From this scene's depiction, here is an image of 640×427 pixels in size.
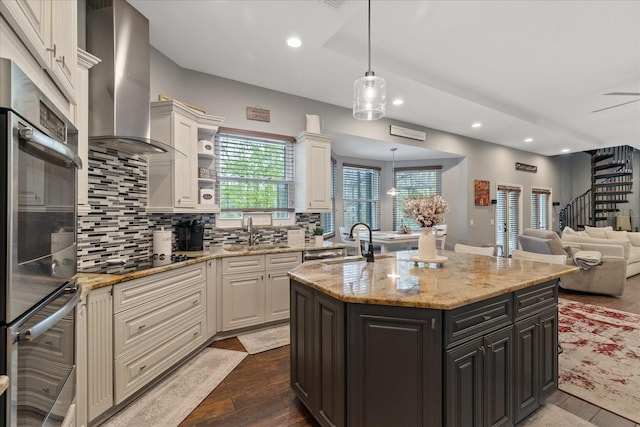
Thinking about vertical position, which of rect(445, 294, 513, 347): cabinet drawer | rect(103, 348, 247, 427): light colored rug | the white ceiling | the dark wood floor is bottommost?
the dark wood floor

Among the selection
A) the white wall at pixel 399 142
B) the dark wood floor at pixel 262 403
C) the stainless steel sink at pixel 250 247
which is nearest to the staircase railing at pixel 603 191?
the white wall at pixel 399 142

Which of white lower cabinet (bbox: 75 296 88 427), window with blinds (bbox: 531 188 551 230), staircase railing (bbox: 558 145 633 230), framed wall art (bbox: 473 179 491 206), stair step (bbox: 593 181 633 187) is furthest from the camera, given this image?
staircase railing (bbox: 558 145 633 230)

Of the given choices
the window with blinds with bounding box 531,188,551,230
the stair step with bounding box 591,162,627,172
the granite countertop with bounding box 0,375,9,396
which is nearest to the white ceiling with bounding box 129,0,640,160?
the granite countertop with bounding box 0,375,9,396

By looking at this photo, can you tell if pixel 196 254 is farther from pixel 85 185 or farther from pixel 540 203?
pixel 540 203

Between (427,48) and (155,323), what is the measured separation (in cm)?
376

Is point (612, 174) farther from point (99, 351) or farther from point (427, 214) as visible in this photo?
point (99, 351)

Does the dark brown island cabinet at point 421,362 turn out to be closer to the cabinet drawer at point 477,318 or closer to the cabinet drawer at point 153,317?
the cabinet drawer at point 477,318

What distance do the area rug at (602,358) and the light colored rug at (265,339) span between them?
94.9 inches

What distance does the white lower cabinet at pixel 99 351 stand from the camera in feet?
5.75

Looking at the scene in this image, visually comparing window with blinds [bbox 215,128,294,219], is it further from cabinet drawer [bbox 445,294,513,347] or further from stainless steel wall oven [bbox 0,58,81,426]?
cabinet drawer [bbox 445,294,513,347]

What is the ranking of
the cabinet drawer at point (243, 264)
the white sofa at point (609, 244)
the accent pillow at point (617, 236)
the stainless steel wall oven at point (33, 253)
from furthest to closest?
the accent pillow at point (617, 236) → the white sofa at point (609, 244) → the cabinet drawer at point (243, 264) → the stainless steel wall oven at point (33, 253)

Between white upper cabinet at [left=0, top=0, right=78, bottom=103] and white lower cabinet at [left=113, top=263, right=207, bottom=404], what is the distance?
127cm

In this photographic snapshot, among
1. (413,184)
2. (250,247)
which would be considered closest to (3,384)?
(250,247)

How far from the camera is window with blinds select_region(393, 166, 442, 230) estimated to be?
23.1 feet
